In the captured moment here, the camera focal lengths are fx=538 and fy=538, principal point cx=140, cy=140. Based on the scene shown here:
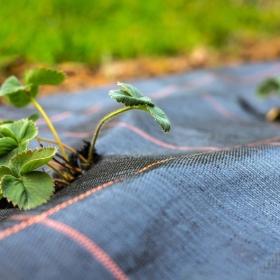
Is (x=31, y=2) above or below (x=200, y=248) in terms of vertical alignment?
above

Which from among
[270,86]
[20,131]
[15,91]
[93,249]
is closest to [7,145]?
[20,131]

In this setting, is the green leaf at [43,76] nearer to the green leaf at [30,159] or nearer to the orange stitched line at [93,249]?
the green leaf at [30,159]

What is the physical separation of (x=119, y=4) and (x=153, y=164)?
293cm

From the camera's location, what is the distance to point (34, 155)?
3.10 ft

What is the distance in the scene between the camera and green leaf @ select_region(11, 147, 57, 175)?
92cm

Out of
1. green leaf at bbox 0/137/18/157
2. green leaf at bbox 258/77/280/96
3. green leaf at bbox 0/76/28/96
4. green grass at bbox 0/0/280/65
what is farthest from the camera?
green grass at bbox 0/0/280/65

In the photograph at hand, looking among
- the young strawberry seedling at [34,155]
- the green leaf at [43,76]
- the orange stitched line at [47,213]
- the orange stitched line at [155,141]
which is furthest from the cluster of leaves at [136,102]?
the orange stitched line at [155,141]

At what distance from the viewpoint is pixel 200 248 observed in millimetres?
855

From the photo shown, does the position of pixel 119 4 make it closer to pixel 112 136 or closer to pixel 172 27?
pixel 172 27

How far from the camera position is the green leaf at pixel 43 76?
1.17 m

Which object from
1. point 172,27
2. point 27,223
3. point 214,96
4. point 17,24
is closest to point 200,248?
point 27,223

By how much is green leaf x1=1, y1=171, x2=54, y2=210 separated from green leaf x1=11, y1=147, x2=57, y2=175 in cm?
2

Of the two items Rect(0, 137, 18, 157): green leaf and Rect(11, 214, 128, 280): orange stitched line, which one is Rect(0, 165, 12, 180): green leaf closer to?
Rect(0, 137, 18, 157): green leaf

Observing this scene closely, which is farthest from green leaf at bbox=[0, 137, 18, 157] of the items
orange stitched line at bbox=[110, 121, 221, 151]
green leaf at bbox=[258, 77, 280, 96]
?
green leaf at bbox=[258, 77, 280, 96]
